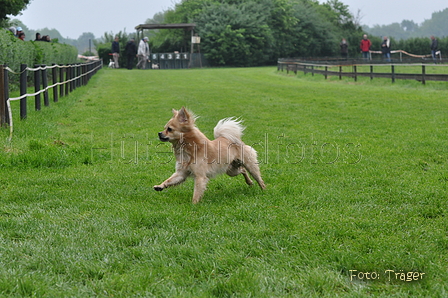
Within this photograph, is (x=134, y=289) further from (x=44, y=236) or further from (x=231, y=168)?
(x=231, y=168)

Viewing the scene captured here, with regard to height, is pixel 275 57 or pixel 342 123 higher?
pixel 275 57

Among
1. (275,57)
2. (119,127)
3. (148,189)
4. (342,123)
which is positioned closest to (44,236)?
(148,189)

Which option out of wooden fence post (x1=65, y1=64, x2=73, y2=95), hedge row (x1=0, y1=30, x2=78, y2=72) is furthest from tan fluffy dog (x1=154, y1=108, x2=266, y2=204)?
wooden fence post (x1=65, y1=64, x2=73, y2=95)

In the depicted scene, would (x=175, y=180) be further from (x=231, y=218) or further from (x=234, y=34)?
(x=234, y=34)

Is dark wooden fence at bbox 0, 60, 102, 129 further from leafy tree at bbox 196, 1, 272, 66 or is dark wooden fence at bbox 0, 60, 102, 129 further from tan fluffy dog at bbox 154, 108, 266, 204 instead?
leafy tree at bbox 196, 1, 272, 66

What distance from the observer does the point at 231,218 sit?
5273mm

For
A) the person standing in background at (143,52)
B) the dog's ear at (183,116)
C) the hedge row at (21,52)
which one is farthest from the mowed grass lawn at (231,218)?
the person standing in background at (143,52)

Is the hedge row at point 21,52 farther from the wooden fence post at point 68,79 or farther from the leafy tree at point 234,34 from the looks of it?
the leafy tree at point 234,34

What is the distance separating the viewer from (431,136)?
10.1 m

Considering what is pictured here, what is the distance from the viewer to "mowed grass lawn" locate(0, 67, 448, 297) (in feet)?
12.2

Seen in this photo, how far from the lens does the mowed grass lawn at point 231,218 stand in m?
3.71

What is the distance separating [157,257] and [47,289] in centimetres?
91

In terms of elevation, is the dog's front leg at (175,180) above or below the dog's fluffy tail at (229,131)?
below

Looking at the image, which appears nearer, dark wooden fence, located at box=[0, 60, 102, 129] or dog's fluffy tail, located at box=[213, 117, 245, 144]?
dog's fluffy tail, located at box=[213, 117, 245, 144]
